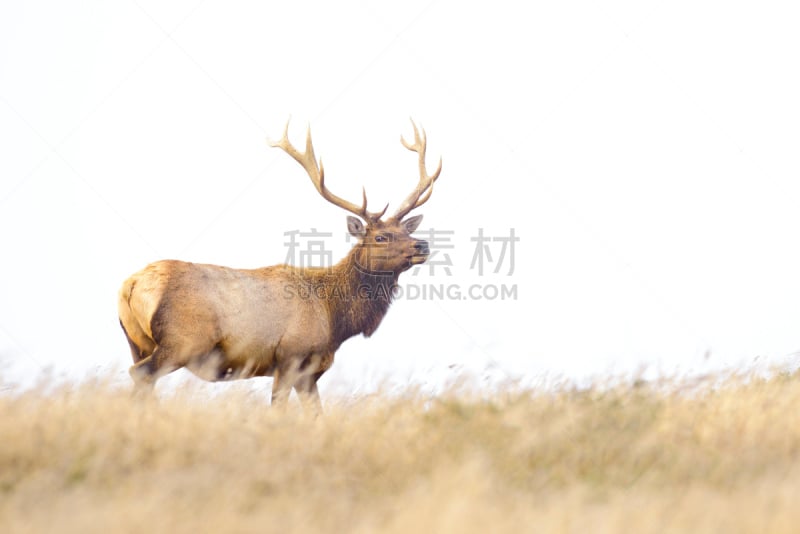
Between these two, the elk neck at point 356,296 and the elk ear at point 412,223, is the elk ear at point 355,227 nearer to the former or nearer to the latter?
the elk neck at point 356,296

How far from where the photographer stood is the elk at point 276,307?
797 cm

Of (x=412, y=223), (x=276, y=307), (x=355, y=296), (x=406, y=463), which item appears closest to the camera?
(x=406, y=463)

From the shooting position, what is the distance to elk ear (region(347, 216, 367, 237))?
9.73 m

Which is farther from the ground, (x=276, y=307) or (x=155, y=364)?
(x=155, y=364)

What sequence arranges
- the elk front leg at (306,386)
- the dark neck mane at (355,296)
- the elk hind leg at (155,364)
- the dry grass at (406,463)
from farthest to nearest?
the dark neck mane at (355,296)
the elk front leg at (306,386)
the elk hind leg at (155,364)
the dry grass at (406,463)

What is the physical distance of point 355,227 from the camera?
32.1 feet

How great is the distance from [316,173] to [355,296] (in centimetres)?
145

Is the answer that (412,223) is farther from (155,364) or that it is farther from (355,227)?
(155,364)

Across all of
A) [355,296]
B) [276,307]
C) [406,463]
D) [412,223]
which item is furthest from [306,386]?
[406,463]

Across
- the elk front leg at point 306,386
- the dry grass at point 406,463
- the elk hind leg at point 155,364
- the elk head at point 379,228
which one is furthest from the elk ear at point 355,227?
the dry grass at point 406,463

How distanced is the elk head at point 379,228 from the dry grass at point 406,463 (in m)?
3.44

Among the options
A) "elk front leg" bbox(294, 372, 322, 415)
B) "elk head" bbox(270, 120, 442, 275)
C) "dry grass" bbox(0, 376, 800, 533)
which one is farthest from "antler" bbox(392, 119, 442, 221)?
"dry grass" bbox(0, 376, 800, 533)

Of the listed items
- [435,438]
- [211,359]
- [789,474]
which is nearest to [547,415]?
[435,438]

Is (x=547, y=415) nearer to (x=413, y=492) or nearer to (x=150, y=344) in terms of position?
(x=413, y=492)
